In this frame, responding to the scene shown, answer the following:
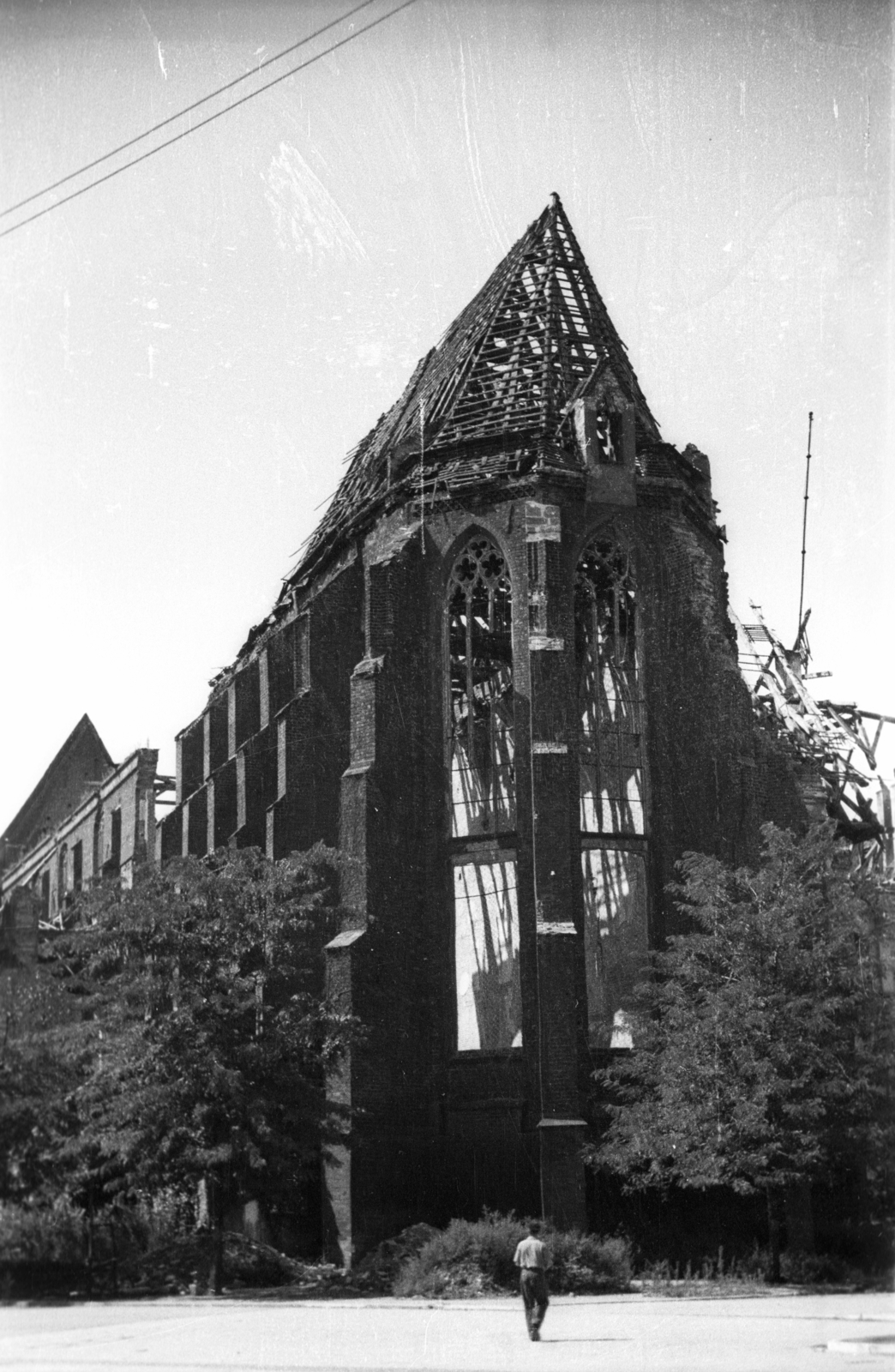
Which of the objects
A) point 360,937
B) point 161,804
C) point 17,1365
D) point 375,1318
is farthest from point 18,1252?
point 161,804

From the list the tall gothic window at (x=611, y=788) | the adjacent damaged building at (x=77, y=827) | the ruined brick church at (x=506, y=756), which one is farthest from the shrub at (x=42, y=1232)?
the tall gothic window at (x=611, y=788)

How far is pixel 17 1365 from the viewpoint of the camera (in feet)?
63.2

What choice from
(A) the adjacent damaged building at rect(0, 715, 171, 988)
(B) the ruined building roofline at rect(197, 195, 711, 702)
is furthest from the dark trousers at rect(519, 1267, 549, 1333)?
(B) the ruined building roofline at rect(197, 195, 711, 702)

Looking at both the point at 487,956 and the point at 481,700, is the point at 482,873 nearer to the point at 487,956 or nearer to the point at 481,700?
the point at 487,956

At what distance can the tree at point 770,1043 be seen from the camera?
2945 centimetres

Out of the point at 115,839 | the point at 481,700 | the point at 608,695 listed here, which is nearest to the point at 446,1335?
the point at 608,695

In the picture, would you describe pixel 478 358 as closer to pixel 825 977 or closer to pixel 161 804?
pixel 825 977

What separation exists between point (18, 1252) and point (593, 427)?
74.6 ft

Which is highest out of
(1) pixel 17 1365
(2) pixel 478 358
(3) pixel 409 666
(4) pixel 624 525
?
(2) pixel 478 358

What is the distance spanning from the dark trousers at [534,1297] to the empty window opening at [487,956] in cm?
1557

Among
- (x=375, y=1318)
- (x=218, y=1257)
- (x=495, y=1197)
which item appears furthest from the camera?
(x=495, y=1197)

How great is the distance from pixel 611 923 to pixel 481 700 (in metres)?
6.01

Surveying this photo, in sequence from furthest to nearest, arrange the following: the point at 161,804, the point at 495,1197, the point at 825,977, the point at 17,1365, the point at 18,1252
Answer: the point at 161,804, the point at 495,1197, the point at 825,977, the point at 18,1252, the point at 17,1365

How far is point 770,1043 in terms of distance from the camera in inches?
1181
